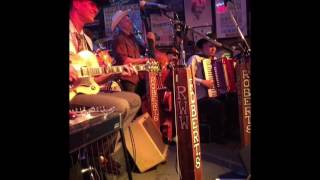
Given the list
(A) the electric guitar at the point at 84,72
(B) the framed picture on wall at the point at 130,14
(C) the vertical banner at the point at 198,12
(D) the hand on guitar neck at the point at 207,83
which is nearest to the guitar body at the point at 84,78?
(A) the electric guitar at the point at 84,72

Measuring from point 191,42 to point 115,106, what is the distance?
356 cm

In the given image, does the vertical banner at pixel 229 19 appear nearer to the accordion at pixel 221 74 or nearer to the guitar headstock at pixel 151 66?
the accordion at pixel 221 74

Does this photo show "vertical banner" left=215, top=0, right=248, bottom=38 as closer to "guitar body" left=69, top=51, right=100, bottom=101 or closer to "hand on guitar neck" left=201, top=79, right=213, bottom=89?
"hand on guitar neck" left=201, top=79, right=213, bottom=89

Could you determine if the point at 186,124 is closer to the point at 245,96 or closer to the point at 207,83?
the point at 245,96

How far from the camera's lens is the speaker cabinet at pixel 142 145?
3.48 m

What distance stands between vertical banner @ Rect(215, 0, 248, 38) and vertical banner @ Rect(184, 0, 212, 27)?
0.17 meters

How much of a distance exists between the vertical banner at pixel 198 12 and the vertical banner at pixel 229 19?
0.55 ft

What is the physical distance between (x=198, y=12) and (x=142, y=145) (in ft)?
11.2
